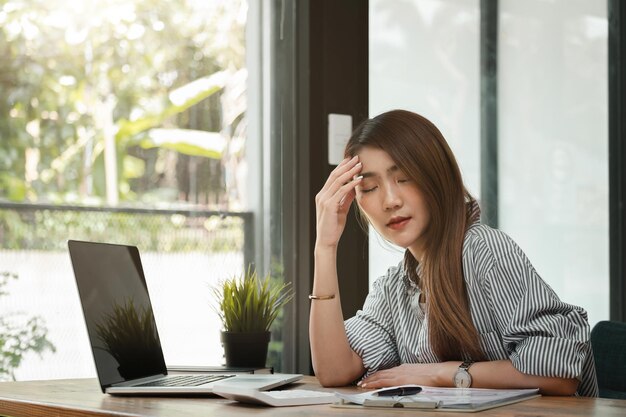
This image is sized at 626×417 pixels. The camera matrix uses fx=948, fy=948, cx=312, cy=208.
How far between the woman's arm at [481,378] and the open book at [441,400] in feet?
0.51

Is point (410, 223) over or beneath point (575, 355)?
over

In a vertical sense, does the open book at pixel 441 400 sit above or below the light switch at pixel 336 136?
below

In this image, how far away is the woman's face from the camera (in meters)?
2.14

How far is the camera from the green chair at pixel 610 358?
2268mm

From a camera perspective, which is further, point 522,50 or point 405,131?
point 522,50

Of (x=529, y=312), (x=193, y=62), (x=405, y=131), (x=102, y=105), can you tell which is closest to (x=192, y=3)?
(x=193, y=62)

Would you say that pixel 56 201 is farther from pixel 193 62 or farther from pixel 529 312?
pixel 529 312

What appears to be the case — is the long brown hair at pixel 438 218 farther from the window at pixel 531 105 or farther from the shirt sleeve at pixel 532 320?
the window at pixel 531 105

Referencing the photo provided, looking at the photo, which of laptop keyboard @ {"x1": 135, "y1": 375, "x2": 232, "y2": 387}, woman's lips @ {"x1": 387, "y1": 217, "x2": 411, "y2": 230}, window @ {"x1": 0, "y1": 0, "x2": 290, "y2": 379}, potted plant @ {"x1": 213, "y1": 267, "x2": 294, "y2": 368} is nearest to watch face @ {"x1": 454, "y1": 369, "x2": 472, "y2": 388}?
woman's lips @ {"x1": 387, "y1": 217, "x2": 411, "y2": 230}

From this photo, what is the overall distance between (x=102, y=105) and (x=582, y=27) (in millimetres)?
2171

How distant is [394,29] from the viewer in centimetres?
337

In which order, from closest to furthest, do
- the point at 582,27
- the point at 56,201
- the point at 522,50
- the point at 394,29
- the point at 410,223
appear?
the point at 410,223
the point at 56,201
the point at 394,29
the point at 522,50
the point at 582,27

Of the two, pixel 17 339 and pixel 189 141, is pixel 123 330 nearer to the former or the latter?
pixel 17 339

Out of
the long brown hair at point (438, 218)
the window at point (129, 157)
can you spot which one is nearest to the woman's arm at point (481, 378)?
the long brown hair at point (438, 218)
